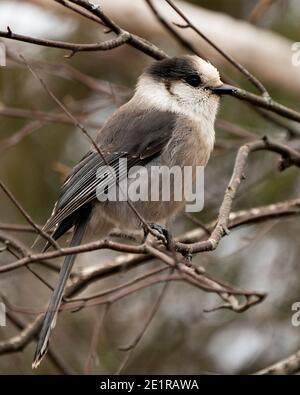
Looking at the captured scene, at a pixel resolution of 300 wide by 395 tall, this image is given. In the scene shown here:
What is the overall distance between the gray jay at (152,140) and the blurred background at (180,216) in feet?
1.22

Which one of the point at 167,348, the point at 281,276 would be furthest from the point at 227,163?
the point at 167,348

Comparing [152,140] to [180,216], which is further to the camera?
[180,216]

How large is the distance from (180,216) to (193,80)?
1291mm

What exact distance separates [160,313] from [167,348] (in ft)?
1.28

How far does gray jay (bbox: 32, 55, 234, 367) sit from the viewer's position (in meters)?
3.76

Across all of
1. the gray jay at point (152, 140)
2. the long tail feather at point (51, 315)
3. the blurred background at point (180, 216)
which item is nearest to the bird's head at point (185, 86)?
the gray jay at point (152, 140)

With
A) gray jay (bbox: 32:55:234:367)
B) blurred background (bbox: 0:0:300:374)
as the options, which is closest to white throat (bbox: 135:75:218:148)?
gray jay (bbox: 32:55:234:367)

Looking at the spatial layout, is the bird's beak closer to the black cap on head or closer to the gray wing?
the black cap on head

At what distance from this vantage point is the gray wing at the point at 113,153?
12.0 feet

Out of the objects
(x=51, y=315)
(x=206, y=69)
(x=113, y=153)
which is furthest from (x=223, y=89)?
(x=51, y=315)

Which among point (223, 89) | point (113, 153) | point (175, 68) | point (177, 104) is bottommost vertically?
point (113, 153)

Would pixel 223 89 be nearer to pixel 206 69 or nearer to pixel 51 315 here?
pixel 206 69

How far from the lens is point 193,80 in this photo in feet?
12.9
